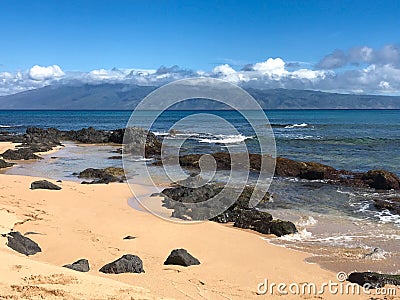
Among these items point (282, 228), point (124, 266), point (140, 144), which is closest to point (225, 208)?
point (282, 228)

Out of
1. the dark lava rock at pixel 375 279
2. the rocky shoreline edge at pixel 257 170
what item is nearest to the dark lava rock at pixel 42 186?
the rocky shoreline edge at pixel 257 170

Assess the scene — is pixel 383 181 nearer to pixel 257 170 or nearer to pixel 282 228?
pixel 257 170

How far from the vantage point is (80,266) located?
→ 7633 mm

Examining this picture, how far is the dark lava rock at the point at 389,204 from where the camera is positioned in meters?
15.2

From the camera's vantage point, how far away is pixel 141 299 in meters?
6.14

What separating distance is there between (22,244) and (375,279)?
7.04 m

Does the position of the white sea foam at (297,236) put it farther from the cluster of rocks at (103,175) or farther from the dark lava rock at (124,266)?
the cluster of rocks at (103,175)

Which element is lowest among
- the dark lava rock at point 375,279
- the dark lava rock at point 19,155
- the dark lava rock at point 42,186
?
the dark lava rock at point 19,155

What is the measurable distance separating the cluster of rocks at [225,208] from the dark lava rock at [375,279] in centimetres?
353

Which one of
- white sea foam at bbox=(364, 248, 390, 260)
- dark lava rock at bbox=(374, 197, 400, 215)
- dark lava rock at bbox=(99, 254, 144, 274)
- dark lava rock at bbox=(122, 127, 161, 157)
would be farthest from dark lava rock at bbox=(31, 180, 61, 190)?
dark lava rock at bbox=(122, 127, 161, 157)

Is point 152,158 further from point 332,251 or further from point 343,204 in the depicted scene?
point 332,251

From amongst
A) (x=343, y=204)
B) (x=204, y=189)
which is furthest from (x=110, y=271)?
(x=343, y=204)

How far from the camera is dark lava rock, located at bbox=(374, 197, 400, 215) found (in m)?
15.2

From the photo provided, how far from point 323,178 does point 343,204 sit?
19.0 feet
